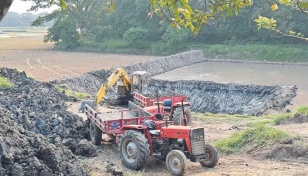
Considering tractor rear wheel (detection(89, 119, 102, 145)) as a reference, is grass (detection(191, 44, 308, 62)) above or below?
above

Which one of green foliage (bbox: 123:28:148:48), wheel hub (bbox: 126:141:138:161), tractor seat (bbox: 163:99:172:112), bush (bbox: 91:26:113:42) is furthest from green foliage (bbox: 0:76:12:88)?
bush (bbox: 91:26:113:42)

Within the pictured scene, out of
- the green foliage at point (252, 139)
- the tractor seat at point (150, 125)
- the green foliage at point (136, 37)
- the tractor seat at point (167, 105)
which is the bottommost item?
the green foliage at point (252, 139)

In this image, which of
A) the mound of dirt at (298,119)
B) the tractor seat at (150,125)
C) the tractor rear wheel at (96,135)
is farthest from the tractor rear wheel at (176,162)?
the mound of dirt at (298,119)

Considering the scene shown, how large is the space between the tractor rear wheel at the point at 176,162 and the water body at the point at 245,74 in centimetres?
1739

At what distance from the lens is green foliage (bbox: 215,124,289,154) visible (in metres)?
13.3

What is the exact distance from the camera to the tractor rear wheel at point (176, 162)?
1055cm

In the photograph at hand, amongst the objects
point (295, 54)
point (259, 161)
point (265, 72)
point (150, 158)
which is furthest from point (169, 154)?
point (295, 54)

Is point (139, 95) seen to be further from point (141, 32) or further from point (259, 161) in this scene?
point (141, 32)

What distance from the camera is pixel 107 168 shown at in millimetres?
11141

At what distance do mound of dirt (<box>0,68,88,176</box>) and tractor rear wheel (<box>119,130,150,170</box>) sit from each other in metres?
1.45

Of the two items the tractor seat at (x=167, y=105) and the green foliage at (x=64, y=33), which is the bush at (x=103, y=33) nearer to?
the green foliage at (x=64, y=33)

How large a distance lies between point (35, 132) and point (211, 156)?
4.88 meters

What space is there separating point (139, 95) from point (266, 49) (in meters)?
31.6

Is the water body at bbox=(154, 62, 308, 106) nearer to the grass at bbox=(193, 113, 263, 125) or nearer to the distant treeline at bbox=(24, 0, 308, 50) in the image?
the distant treeline at bbox=(24, 0, 308, 50)
